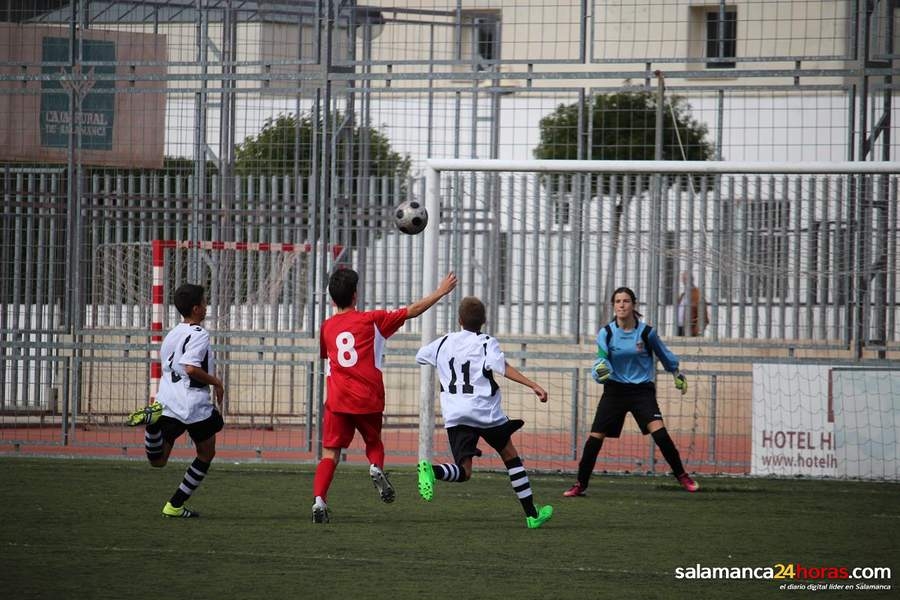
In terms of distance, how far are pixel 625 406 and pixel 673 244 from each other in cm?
283

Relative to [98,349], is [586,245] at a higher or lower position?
higher

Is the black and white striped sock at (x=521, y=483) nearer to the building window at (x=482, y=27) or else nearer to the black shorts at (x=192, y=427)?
the black shorts at (x=192, y=427)

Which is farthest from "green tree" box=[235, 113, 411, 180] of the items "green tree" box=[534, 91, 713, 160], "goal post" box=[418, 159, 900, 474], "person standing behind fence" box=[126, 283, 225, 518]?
"person standing behind fence" box=[126, 283, 225, 518]

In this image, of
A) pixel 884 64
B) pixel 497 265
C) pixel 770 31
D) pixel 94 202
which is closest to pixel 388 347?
pixel 497 265

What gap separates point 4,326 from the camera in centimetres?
1422

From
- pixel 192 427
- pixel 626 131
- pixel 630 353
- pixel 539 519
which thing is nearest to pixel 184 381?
pixel 192 427

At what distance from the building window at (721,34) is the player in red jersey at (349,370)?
17.1 ft

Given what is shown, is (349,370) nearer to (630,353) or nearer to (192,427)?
(192,427)

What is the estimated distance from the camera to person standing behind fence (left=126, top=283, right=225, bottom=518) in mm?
9109

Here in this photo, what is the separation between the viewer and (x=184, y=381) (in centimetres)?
923

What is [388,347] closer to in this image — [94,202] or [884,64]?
[94,202]

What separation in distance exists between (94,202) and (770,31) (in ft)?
41.9

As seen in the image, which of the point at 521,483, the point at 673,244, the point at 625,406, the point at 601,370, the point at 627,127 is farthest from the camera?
the point at 627,127

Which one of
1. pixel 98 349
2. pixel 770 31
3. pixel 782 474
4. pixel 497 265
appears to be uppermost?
pixel 770 31
